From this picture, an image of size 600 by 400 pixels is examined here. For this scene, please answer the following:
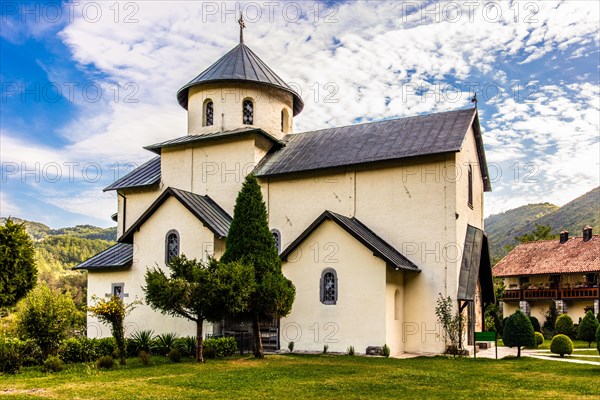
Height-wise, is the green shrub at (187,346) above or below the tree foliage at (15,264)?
below

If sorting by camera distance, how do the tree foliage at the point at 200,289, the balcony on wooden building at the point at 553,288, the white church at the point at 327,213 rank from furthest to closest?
the balcony on wooden building at the point at 553,288
the white church at the point at 327,213
the tree foliage at the point at 200,289

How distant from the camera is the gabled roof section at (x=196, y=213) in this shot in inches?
874

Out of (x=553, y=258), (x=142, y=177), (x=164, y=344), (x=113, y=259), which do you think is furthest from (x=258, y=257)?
(x=553, y=258)

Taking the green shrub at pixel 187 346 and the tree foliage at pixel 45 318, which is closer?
the tree foliage at pixel 45 318

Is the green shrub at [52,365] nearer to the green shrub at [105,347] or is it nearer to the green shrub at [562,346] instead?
the green shrub at [105,347]

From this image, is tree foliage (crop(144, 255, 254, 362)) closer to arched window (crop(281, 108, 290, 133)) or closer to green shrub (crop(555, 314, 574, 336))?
arched window (crop(281, 108, 290, 133))

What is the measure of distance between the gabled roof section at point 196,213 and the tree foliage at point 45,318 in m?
6.54

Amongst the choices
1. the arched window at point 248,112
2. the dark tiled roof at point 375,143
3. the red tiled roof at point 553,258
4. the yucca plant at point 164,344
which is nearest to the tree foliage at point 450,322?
the dark tiled roof at point 375,143

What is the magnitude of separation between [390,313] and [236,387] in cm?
909

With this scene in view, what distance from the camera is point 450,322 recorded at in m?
20.5

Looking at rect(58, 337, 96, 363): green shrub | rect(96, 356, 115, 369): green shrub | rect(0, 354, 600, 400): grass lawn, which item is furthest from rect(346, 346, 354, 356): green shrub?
rect(58, 337, 96, 363): green shrub

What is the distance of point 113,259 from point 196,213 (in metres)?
5.91

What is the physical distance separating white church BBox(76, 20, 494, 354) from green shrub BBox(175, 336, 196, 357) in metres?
2.72

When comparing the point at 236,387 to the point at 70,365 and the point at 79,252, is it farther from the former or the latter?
the point at 79,252
